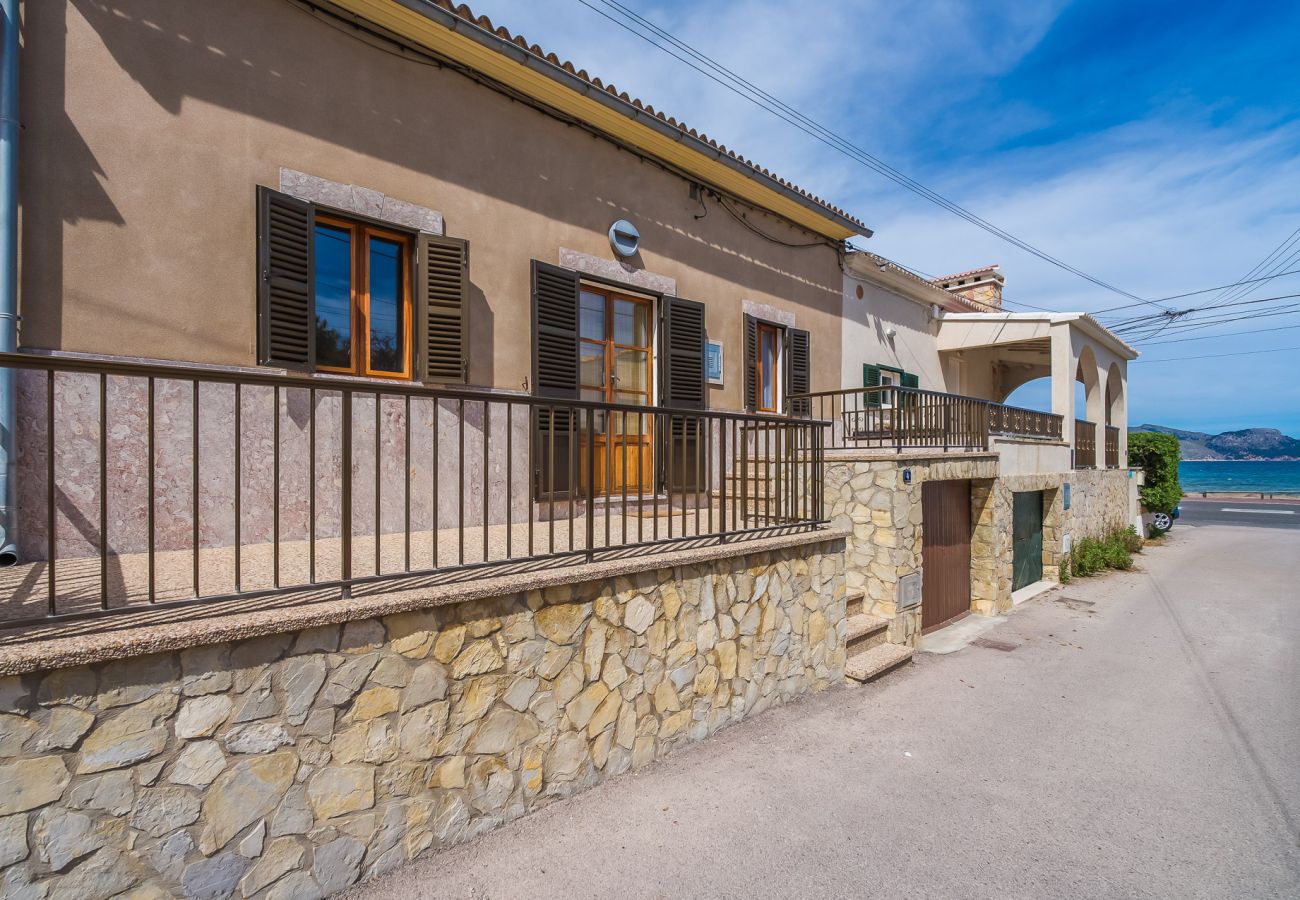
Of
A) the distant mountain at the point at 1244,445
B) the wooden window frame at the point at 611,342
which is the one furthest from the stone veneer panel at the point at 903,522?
the distant mountain at the point at 1244,445

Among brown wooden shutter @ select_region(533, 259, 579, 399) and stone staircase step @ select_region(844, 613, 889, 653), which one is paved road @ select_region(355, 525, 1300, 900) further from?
brown wooden shutter @ select_region(533, 259, 579, 399)

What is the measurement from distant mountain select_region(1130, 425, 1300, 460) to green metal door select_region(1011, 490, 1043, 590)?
586 feet

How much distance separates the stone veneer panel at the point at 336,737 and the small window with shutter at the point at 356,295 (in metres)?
2.45

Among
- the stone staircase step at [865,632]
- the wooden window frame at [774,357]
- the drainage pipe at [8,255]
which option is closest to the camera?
→ the drainage pipe at [8,255]

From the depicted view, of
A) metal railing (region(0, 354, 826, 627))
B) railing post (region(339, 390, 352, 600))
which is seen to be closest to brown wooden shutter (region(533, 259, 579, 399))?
metal railing (region(0, 354, 826, 627))

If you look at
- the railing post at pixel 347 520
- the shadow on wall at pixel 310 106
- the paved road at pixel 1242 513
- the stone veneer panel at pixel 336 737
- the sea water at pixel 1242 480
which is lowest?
the sea water at pixel 1242 480

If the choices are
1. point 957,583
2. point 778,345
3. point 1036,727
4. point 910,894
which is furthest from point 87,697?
point 957,583

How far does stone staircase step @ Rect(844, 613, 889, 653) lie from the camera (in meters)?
6.27

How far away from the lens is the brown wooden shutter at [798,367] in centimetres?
867

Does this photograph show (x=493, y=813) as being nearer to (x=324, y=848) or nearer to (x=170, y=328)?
(x=324, y=848)

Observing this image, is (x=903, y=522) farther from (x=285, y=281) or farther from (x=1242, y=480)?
(x=1242, y=480)

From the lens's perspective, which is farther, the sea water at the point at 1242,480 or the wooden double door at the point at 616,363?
the sea water at the point at 1242,480

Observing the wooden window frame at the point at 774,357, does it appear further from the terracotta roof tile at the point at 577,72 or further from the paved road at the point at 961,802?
the paved road at the point at 961,802

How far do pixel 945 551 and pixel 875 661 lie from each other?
289 centimetres
